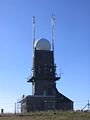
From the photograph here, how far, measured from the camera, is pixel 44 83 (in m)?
68.2

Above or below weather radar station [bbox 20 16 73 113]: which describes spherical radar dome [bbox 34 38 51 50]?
above

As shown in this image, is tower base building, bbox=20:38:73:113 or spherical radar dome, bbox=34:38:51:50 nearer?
tower base building, bbox=20:38:73:113

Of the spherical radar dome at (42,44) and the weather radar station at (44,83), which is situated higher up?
the spherical radar dome at (42,44)

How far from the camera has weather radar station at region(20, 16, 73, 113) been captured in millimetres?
65250

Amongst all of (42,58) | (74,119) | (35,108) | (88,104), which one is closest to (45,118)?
(74,119)

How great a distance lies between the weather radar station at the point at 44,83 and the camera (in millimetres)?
65250

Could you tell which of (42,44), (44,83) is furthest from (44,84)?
(42,44)

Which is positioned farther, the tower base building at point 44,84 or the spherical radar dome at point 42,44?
the spherical radar dome at point 42,44

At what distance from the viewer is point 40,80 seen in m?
68.0

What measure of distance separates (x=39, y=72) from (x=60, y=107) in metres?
7.31

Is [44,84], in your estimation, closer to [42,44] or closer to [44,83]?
[44,83]

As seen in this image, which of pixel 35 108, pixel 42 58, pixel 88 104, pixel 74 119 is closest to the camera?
pixel 74 119

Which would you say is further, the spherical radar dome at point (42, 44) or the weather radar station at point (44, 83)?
the spherical radar dome at point (42, 44)

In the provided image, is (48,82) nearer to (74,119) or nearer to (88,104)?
(88,104)
